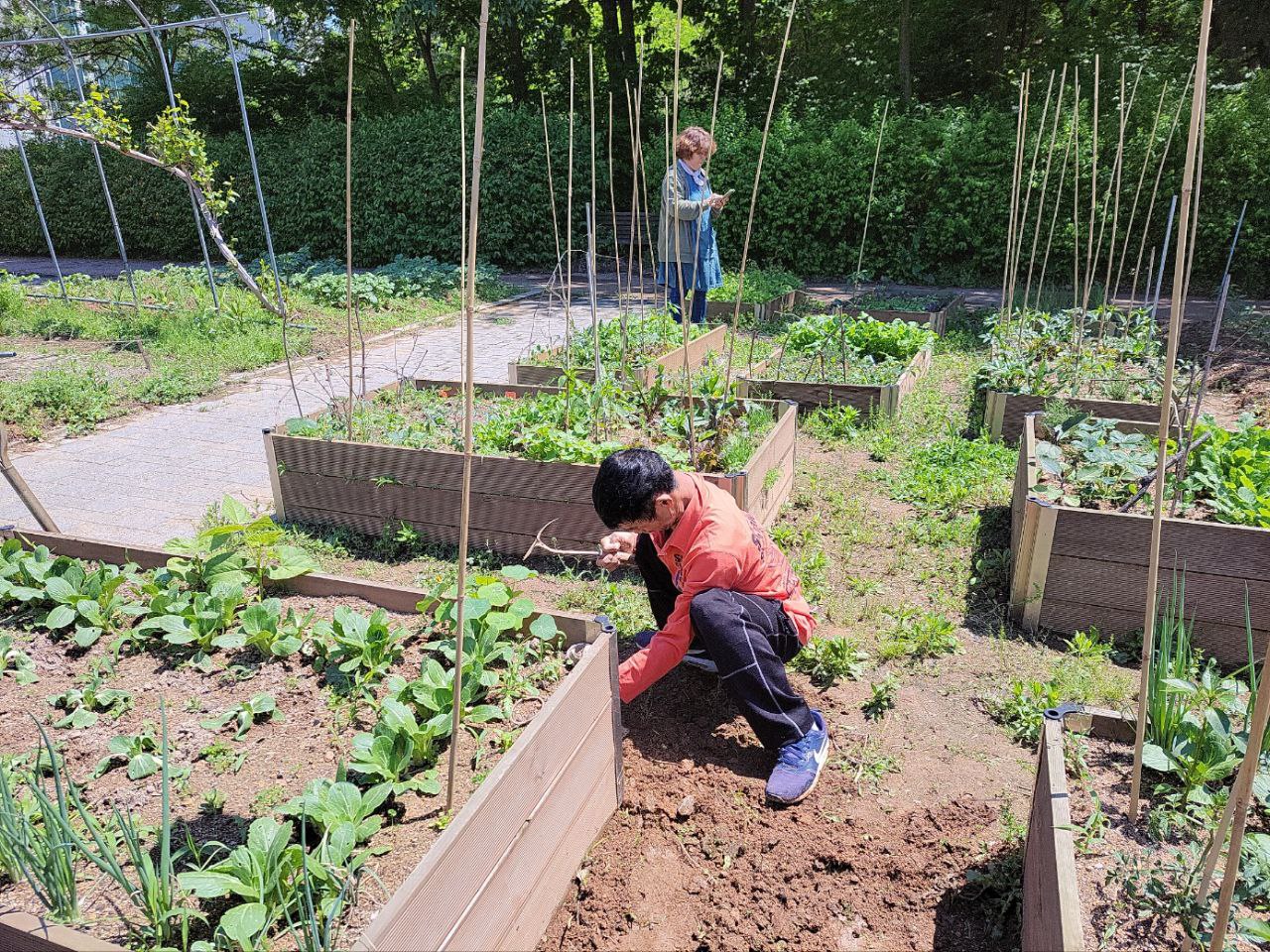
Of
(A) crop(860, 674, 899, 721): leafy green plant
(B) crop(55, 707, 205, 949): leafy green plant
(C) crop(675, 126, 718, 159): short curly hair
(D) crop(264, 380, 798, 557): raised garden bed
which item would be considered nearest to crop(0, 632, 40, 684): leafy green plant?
(B) crop(55, 707, 205, 949): leafy green plant

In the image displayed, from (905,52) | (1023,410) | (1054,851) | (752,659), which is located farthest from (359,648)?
(905,52)

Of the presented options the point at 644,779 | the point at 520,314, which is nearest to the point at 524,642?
the point at 644,779

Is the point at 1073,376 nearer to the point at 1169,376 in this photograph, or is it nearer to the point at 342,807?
the point at 1169,376

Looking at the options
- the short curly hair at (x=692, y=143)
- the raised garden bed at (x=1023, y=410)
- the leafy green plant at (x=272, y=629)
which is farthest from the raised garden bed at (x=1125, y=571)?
the short curly hair at (x=692, y=143)

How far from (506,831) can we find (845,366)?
4566 millimetres

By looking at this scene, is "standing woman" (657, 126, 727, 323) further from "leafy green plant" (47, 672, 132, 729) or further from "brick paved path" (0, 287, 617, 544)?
"leafy green plant" (47, 672, 132, 729)

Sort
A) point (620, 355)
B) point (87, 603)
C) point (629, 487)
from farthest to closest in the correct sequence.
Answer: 1. point (620, 355)
2. point (87, 603)
3. point (629, 487)

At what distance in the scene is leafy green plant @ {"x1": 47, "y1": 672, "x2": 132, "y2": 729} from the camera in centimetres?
232

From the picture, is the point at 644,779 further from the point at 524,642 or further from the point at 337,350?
the point at 337,350

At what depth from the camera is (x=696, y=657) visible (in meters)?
3.06

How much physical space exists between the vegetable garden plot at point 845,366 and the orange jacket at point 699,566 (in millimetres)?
2348

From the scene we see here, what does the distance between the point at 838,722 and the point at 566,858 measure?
112 centimetres

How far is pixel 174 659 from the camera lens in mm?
2596

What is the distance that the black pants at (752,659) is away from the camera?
250 cm
